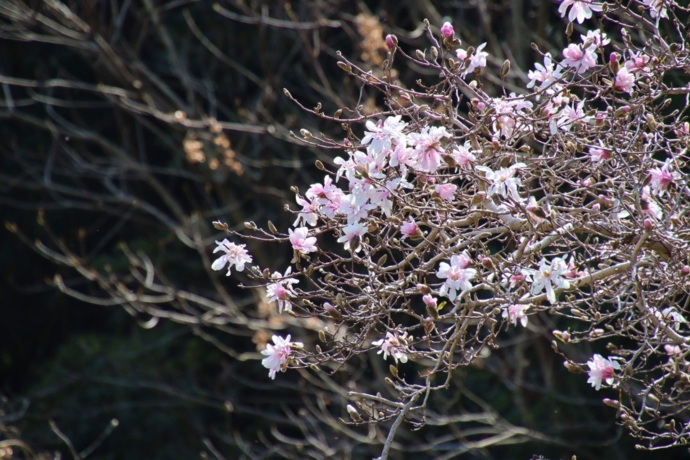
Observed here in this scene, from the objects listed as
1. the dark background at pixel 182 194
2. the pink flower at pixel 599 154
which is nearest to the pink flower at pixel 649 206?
the pink flower at pixel 599 154

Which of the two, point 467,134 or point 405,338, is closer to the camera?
point 467,134

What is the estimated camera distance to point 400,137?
1711 mm

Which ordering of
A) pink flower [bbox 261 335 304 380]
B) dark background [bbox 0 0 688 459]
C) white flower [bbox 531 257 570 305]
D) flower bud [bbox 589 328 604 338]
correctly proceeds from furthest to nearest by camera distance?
dark background [bbox 0 0 688 459], flower bud [bbox 589 328 604 338], pink flower [bbox 261 335 304 380], white flower [bbox 531 257 570 305]

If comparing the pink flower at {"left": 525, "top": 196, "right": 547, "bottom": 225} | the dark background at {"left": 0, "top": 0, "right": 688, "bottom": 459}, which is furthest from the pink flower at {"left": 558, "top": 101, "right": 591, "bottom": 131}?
the dark background at {"left": 0, "top": 0, "right": 688, "bottom": 459}

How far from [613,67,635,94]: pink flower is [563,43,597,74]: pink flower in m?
0.07

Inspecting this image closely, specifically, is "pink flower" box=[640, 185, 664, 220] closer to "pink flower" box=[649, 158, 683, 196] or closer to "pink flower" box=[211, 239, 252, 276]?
"pink flower" box=[649, 158, 683, 196]

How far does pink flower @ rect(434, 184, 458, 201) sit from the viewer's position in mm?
1831

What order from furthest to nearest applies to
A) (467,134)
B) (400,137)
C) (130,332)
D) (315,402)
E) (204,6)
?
(130,332), (204,6), (315,402), (467,134), (400,137)

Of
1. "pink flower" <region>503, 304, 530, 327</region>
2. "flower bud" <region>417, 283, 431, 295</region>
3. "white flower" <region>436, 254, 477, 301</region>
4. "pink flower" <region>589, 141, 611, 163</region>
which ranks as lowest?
"pink flower" <region>503, 304, 530, 327</region>

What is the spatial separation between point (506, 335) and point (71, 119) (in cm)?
483

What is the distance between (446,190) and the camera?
6.03 ft

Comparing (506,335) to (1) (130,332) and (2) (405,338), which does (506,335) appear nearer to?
(1) (130,332)

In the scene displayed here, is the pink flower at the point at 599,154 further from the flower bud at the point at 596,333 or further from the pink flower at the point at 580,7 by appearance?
the flower bud at the point at 596,333

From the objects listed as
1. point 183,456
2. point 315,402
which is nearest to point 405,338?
point 315,402
